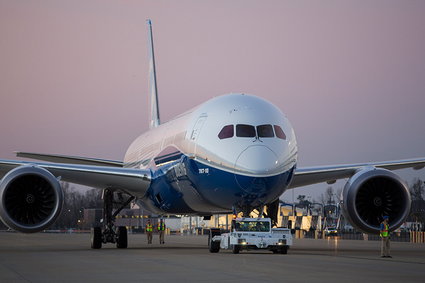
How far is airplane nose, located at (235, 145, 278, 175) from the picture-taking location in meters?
20.4

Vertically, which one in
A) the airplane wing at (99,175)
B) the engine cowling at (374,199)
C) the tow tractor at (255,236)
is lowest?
the tow tractor at (255,236)

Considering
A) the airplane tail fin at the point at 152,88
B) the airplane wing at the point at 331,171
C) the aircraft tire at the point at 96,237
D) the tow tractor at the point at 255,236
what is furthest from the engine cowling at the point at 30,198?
the airplane tail fin at the point at 152,88

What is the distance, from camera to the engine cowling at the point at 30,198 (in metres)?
23.4

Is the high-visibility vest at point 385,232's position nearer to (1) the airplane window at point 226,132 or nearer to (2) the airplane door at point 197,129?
(1) the airplane window at point 226,132

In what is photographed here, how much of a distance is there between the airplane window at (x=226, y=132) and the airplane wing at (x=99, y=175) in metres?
5.81

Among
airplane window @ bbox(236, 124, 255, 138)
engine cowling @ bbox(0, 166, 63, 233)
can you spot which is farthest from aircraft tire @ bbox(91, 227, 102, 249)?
airplane window @ bbox(236, 124, 255, 138)

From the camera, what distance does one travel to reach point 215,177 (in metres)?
21.5

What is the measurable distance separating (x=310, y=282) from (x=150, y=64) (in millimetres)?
32457

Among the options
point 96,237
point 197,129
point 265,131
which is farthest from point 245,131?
point 96,237

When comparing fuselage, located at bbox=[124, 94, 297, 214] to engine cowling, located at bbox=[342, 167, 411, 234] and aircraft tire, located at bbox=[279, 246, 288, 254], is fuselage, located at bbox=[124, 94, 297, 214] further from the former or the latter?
engine cowling, located at bbox=[342, 167, 411, 234]

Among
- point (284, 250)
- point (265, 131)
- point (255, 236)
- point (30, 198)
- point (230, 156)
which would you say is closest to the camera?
point (230, 156)

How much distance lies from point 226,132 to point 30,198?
692 centimetres

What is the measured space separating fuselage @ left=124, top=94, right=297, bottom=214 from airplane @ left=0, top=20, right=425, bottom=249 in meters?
0.03

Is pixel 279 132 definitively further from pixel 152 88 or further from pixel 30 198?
pixel 152 88
